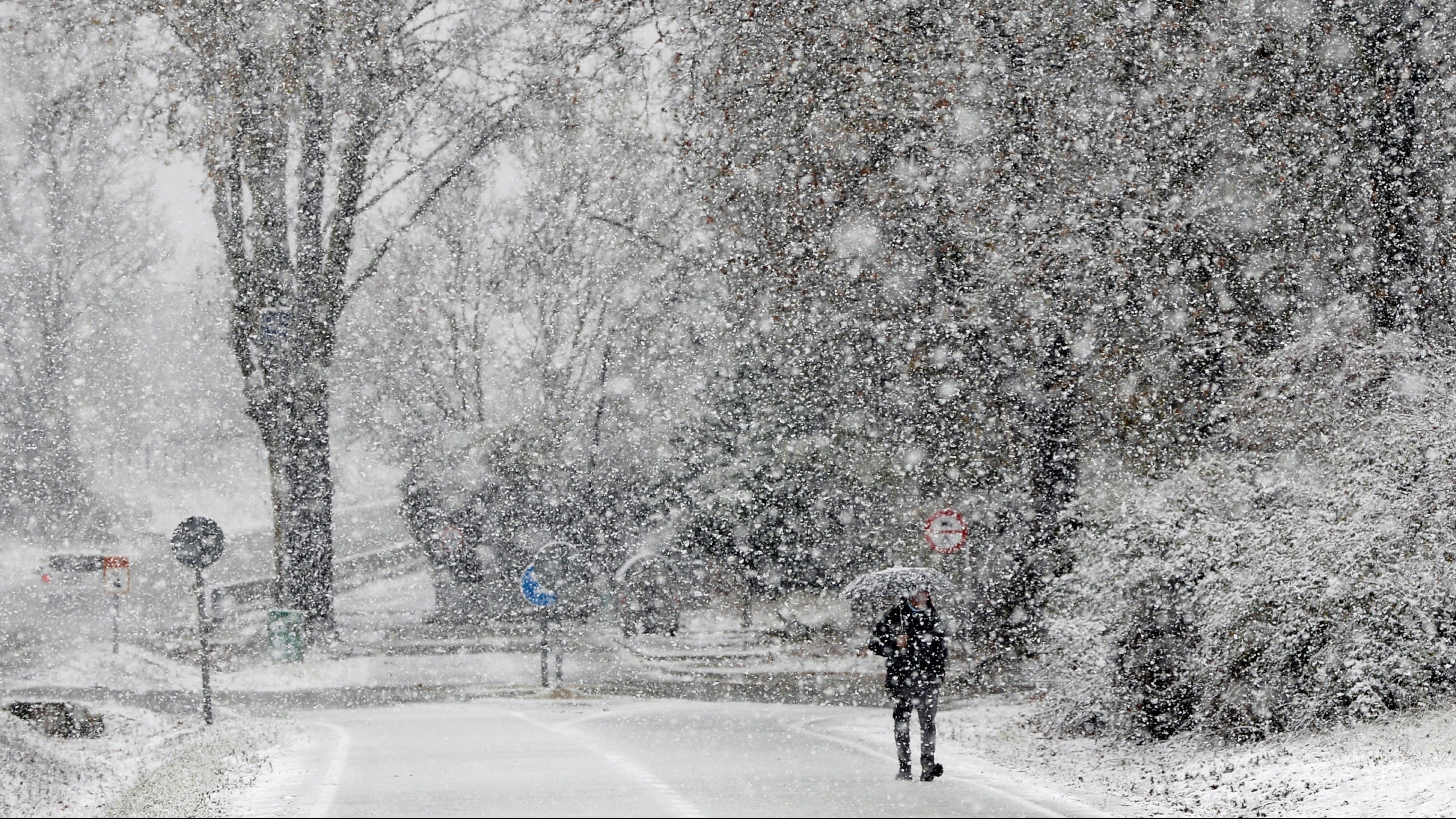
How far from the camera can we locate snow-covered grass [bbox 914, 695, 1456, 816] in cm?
977

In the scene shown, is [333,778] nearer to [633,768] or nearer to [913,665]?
[633,768]

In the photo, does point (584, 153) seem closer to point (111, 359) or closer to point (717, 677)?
point (717, 677)

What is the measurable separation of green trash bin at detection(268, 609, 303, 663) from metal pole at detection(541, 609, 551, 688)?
5575mm

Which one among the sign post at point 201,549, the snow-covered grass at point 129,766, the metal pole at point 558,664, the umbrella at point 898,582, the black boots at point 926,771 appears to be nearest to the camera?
the snow-covered grass at point 129,766

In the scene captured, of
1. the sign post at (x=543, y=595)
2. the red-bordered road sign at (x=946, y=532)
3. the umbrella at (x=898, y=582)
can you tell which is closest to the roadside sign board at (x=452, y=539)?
the sign post at (x=543, y=595)

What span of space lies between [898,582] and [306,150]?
19465 mm

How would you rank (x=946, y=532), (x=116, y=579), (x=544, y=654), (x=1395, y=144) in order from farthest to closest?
(x=116, y=579) < (x=544, y=654) < (x=946, y=532) < (x=1395, y=144)

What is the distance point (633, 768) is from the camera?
12.9m

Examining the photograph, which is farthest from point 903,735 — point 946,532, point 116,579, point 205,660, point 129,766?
point 116,579

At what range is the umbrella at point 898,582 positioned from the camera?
13.2 meters

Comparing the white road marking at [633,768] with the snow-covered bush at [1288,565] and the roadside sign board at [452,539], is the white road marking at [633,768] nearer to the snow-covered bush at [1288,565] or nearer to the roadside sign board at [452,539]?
the snow-covered bush at [1288,565]

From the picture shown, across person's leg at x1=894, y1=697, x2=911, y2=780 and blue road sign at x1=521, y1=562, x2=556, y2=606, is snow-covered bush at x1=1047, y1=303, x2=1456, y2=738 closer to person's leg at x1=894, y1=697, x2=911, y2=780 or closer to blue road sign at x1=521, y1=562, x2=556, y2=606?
person's leg at x1=894, y1=697, x2=911, y2=780

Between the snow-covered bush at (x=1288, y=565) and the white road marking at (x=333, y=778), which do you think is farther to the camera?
the snow-covered bush at (x=1288, y=565)

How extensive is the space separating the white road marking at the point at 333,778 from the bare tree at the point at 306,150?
12371 millimetres
